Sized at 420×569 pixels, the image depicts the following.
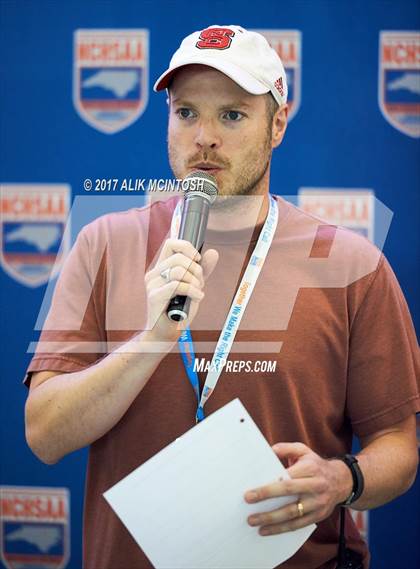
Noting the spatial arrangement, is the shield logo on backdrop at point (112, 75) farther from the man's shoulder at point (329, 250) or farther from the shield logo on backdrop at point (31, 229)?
the man's shoulder at point (329, 250)

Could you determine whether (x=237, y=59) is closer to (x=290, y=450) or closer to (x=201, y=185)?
(x=201, y=185)

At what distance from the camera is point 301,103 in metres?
1.93

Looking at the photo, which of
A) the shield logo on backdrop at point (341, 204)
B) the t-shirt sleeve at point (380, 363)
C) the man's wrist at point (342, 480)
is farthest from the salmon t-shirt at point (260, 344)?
the shield logo on backdrop at point (341, 204)

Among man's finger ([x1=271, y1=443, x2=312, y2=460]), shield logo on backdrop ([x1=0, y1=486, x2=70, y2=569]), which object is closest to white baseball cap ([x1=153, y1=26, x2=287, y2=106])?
man's finger ([x1=271, y1=443, x2=312, y2=460])

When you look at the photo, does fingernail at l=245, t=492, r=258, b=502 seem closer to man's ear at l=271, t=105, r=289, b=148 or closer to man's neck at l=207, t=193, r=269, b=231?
man's neck at l=207, t=193, r=269, b=231

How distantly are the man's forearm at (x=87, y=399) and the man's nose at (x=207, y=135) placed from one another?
0.37 m

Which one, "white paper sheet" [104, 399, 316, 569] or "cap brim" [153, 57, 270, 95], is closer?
"white paper sheet" [104, 399, 316, 569]

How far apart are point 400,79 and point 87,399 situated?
3.74 ft

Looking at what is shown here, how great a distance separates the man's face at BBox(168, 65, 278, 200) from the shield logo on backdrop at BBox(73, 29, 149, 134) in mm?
426

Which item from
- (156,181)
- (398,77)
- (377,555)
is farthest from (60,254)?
(377,555)

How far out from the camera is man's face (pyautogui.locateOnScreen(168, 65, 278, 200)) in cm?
138

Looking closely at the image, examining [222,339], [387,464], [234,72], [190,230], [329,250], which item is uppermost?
[234,72]

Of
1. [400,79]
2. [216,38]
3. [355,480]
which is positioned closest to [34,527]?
[355,480]

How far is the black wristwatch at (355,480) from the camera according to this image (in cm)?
138
